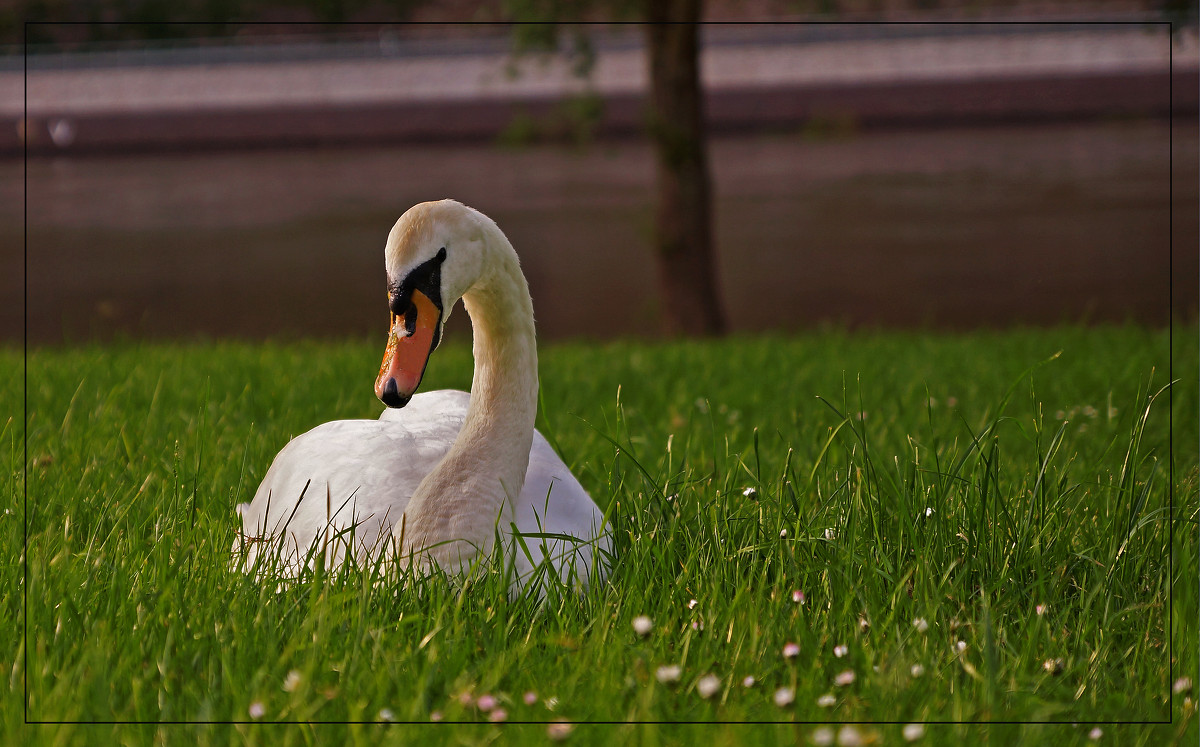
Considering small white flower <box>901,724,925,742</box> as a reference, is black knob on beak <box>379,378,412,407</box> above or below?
above

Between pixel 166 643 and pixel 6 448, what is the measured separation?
215cm

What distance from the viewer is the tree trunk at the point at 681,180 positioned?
28.9ft

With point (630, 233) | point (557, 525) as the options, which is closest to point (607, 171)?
point (630, 233)

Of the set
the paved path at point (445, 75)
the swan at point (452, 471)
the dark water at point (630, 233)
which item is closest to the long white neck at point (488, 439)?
the swan at point (452, 471)

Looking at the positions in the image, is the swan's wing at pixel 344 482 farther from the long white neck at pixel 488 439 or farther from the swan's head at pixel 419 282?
the swan's head at pixel 419 282

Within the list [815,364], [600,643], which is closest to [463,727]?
[600,643]

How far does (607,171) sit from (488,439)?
3046 centimetres

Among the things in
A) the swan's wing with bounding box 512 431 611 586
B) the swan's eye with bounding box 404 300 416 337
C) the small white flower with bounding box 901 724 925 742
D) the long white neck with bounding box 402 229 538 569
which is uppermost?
the swan's eye with bounding box 404 300 416 337

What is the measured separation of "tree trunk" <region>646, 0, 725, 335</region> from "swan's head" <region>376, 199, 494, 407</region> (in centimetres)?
663

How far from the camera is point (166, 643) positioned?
213cm

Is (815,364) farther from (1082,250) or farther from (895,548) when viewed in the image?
(1082,250)

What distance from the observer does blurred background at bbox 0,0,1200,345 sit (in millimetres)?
9672

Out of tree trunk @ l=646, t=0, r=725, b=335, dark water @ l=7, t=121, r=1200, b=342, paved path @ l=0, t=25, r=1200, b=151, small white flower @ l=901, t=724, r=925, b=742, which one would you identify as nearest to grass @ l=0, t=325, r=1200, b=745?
small white flower @ l=901, t=724, r=925, b=742

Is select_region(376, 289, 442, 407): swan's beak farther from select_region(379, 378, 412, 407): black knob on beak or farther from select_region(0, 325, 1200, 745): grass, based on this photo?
select_region(0, 325, 1200, 745): grass
